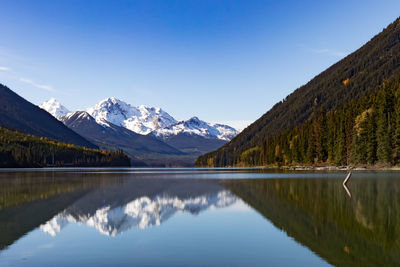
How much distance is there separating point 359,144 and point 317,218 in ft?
328

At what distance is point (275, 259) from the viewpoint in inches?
702

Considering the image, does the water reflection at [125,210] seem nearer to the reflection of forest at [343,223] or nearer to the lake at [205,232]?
the lake at [205,232]

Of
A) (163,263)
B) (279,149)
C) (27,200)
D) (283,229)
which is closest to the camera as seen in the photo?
(163,263)

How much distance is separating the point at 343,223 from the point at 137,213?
15627 millimetres

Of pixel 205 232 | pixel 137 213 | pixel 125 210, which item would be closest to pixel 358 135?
pixel 125 210

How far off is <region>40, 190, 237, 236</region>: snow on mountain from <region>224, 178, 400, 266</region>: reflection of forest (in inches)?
179

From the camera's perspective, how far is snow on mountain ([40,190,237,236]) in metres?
26.5

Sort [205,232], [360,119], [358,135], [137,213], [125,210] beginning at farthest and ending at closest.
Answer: [360,119], [358,135], [125,210], [137,213], [205,232]

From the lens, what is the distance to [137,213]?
106 feet

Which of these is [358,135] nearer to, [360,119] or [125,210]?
[360,119]

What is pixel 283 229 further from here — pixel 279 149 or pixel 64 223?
pixel 279 149

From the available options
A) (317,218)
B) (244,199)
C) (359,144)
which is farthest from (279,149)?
(317,218)

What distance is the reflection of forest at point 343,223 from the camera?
60.1ft

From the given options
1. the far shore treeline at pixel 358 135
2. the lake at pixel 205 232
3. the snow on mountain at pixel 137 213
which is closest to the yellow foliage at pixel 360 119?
the far shore treeline at pixel 358 135
